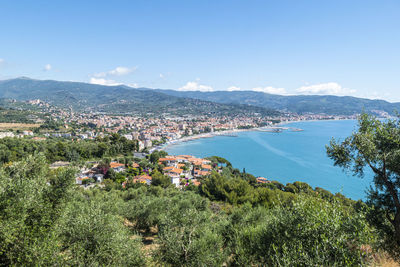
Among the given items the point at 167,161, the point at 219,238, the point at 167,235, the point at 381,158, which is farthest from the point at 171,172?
the point at 381,158

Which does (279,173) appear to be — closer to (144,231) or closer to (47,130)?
(144,231)

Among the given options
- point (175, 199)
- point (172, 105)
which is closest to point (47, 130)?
point (175, 199)

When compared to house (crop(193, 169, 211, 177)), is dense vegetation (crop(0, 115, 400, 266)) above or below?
above

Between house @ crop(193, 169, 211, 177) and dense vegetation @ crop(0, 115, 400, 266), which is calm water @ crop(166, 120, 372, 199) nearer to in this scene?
house @ crop(193, 169, 211, 177)

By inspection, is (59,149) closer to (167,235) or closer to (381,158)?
(167,235)

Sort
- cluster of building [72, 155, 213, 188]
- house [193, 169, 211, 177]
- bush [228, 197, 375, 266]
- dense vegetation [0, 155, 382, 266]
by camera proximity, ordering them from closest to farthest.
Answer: bush [228, 197, 375, 266]
dense vegetation [0, 155, 382, 266]
cluster of building [72, 155, 213, 188]
house [193, 169, 211, 177]

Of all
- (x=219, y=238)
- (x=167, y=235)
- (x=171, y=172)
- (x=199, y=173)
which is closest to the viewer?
(x=167, y=235)

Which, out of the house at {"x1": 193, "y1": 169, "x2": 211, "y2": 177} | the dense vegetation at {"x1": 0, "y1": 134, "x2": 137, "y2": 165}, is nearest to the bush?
the house at {"x1": 193, "y1": 169, "x2": 211, "y2": 177}

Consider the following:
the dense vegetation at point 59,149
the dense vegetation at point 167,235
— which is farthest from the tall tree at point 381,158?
the dense vegetation at point 59,149
